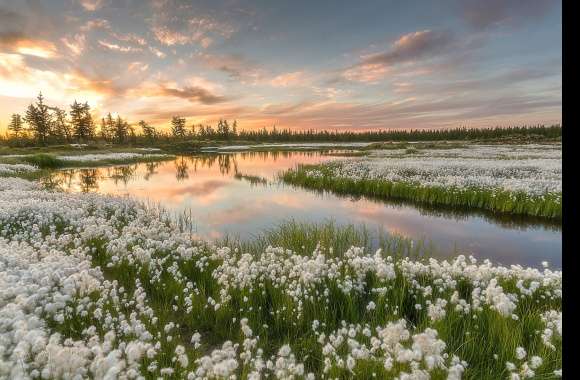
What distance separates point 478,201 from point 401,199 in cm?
404

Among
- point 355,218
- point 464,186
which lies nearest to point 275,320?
point 355,218

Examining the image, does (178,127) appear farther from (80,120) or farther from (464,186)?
(464,186)

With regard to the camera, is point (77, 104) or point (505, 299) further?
point (77, 104)

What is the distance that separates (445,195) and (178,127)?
459ft

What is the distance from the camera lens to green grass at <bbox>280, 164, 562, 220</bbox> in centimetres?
1418

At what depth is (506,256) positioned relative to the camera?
10320 millimetres

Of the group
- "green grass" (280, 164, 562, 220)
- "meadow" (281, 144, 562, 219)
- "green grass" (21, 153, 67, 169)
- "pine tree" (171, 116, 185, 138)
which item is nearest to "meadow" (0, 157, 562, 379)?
"green grass" (280, 164, 562, 220)

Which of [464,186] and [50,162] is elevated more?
[50,162]

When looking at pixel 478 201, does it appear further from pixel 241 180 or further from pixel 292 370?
pixel 241 180

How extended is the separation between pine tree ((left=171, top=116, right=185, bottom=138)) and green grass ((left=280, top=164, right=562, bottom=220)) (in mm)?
129279

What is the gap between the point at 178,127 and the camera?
458ft

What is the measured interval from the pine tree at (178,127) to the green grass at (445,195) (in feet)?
424
